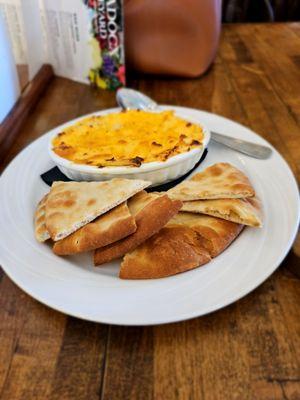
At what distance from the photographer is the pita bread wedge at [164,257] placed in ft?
1.96

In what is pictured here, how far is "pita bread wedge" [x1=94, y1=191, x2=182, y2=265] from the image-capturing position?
0.62 m

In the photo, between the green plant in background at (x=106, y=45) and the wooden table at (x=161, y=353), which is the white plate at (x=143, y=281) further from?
the green plant in background at (x=106, y=45)

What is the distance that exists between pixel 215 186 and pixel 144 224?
0.18 meters

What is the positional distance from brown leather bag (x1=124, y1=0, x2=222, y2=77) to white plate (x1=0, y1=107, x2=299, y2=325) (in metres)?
0.73

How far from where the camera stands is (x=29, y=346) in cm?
55

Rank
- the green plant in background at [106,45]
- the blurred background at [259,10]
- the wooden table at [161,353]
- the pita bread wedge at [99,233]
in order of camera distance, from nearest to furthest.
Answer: the wooden table at [161,353]
the pita bread wedge at [99,233]
the green plant in background at [106,45]
the blurred background at [259,10]

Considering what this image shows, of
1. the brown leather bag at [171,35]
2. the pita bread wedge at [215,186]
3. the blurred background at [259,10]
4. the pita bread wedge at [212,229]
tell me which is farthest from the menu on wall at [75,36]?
the blurred background at [259,10]

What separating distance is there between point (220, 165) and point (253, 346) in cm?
38

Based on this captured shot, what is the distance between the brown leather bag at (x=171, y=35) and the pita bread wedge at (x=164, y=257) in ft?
3.01

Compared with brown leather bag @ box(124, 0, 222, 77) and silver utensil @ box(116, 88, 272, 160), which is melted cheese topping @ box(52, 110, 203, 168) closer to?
silver utensil @ box(116, 88, 272, 160)

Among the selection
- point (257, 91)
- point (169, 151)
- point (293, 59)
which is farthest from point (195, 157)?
point (293, 59)

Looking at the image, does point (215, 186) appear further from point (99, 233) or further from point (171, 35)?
point (171, 35)

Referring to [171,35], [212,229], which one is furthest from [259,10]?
[212,229]

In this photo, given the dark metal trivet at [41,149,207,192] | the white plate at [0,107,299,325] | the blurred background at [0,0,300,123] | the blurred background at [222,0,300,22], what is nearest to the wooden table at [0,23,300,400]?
the white plate at [0,107,299,325]
